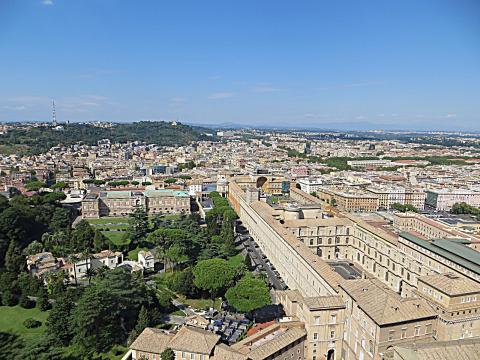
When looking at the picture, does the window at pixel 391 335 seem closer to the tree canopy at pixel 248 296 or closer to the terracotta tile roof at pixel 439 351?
the terracotta tile roof at pixel 439 351

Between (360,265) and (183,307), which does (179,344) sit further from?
(360,265)

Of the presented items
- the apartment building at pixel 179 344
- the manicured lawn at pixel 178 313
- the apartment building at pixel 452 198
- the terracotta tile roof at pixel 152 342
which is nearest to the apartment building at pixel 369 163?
the apartment building at pixel 452 198

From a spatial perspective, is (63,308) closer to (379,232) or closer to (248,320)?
(248,320)

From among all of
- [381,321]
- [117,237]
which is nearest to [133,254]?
[117,237]

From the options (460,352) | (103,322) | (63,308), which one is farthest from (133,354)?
(460,352)

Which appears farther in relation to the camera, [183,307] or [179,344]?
[183,307]

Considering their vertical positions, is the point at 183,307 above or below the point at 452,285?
below

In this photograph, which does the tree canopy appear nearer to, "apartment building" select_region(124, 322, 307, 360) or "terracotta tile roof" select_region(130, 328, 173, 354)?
"apartment building" select_region(124, 322, 307, 360)
